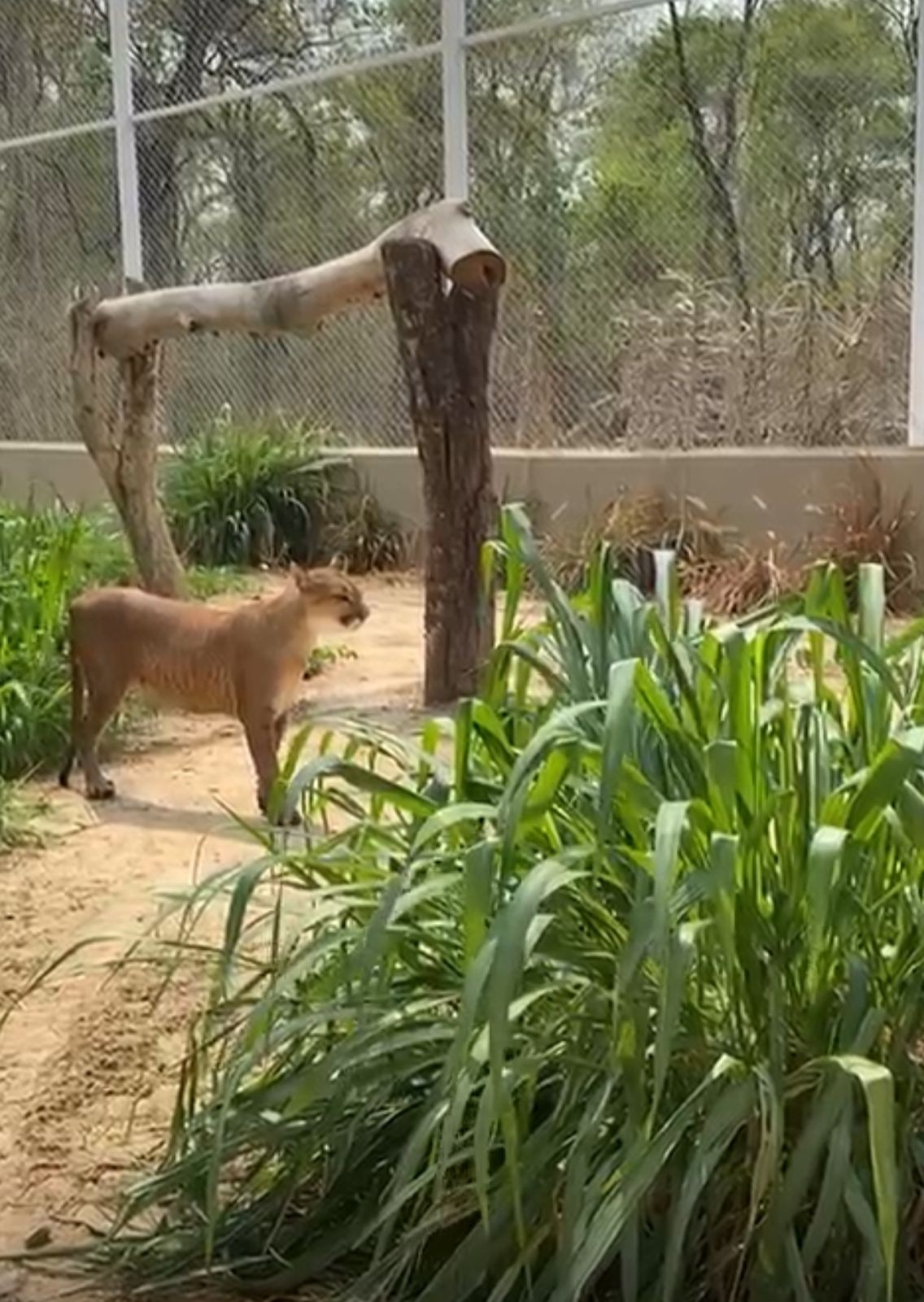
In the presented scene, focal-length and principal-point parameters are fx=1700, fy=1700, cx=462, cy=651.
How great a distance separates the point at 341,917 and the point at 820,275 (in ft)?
21.3

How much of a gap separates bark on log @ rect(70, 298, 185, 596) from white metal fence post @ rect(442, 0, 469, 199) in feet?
10.2

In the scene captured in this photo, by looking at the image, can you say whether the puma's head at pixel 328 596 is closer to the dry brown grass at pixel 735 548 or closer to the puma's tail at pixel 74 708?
the puma's tail at pixel 74 708

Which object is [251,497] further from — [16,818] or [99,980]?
[99,980]

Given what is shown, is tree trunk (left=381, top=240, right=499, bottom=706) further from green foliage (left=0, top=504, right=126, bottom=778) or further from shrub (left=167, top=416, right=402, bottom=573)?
shrub (left=167, top=416, right=402, bottom=573)

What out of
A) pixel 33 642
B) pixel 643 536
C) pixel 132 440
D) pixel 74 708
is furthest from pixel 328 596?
pixel 643 536

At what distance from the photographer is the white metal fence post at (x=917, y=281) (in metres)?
7.47

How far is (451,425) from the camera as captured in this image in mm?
5246

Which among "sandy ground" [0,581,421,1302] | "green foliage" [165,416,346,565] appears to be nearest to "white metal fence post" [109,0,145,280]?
"green foliage" [165,416,346,565]

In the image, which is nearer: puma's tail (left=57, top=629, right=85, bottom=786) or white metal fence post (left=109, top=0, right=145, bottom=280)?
puma's tail (left=57, top=629, right=85, bottom=786)

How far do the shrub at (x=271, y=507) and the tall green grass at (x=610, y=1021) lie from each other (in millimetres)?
7141

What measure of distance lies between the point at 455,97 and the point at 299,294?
369cm

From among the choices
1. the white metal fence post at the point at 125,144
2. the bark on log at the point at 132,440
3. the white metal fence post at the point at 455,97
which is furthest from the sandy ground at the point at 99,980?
the white metal fence post at the point at 125,144

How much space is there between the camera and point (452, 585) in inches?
208

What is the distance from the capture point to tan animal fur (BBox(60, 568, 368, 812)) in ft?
14.4
